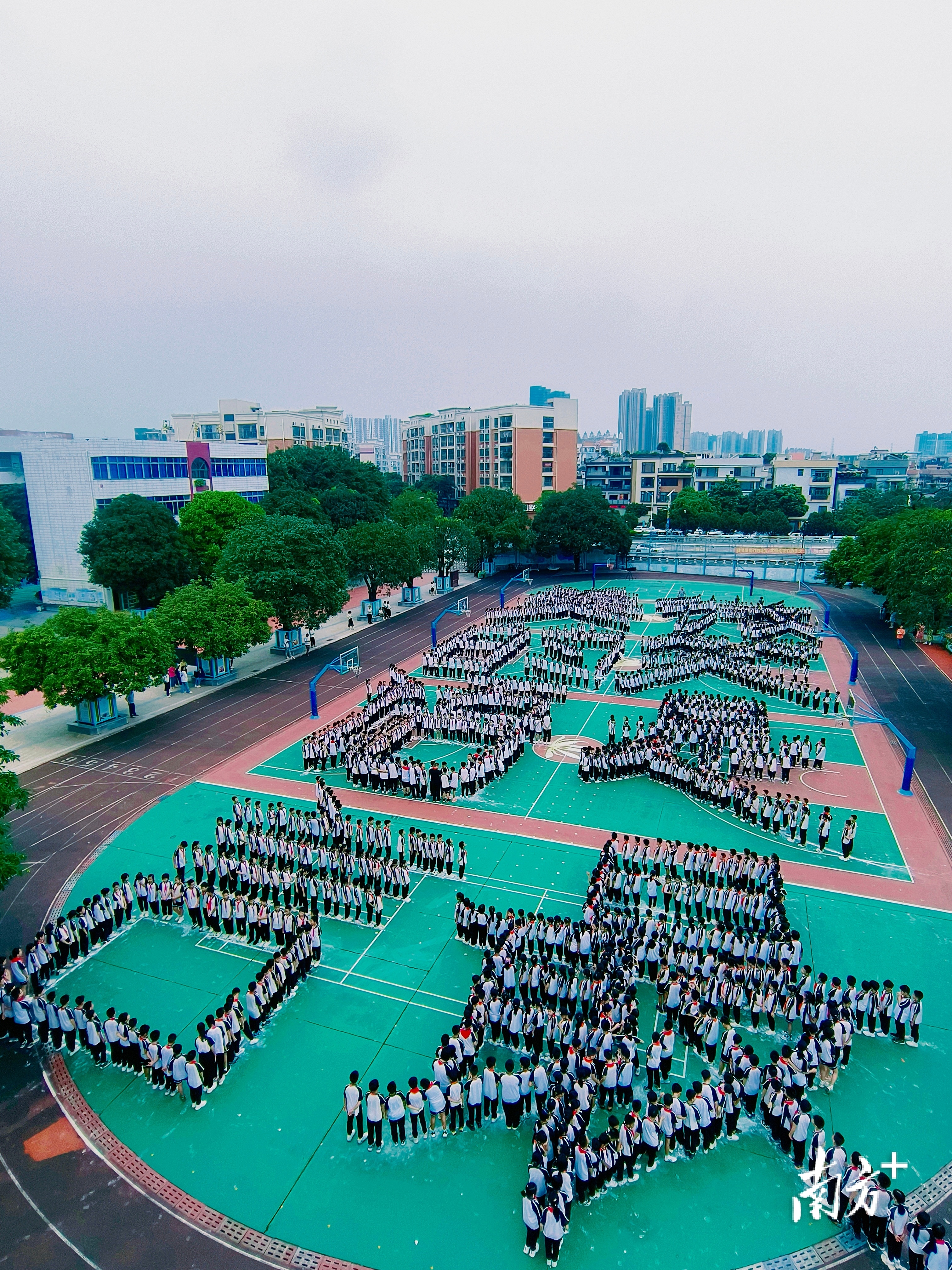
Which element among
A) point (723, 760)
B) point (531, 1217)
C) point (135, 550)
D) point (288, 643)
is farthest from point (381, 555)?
point (531, 1217)

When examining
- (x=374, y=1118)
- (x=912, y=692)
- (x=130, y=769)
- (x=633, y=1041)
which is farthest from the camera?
(x=912, y=692)

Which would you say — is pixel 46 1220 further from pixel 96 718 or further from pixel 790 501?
pixel 790 501

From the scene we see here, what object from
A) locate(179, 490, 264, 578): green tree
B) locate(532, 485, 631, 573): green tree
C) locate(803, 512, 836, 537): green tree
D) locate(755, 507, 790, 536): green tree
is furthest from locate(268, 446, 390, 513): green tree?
locate(803, 512, 836, 537): green tree

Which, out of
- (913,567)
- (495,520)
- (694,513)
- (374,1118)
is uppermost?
(495,520)

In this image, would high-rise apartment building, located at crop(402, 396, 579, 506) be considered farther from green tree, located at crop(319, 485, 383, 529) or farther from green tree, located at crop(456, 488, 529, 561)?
green tree, located at crop(319, 485, 383, 529)

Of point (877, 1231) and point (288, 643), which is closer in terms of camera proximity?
point (877, 1231)

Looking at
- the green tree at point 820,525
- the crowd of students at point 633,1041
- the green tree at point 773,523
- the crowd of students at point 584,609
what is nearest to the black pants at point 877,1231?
the crowd of students at point 633,1041

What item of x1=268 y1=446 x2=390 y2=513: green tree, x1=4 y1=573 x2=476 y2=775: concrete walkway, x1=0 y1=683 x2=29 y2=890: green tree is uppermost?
x1=268 y1=446 x2=390 y2=513: green tree

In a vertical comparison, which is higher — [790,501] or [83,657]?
[790,501]
